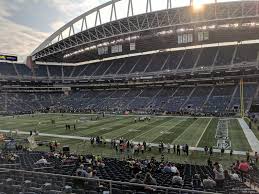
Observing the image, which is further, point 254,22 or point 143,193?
point 254,22

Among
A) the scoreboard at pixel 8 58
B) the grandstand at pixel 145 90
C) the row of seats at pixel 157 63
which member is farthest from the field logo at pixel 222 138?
the scoreboard at pixel 8 58

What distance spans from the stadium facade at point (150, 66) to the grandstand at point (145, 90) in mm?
289

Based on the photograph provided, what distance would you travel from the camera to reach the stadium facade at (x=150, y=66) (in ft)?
185

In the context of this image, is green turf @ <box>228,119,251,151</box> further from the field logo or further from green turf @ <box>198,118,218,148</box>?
green turf @ <box>198,118,218,148</box>

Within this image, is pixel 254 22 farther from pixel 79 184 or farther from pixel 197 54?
pixel 79 184

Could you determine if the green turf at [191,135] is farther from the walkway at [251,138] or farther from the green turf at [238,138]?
the walkway at [251,138]

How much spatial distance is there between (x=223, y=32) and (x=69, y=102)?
4820cm

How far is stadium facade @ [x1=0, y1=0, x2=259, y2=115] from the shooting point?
56250 millimetres

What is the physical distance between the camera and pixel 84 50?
3177 inches

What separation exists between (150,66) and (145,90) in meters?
8.03

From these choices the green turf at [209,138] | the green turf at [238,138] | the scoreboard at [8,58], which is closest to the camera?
the green turf at [238,138]

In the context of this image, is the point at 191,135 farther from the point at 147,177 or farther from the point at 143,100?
the point at 143,100

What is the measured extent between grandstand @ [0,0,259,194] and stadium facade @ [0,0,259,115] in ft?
0.95

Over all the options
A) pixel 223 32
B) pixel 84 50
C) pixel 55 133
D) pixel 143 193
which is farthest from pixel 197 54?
pixel 143 193
